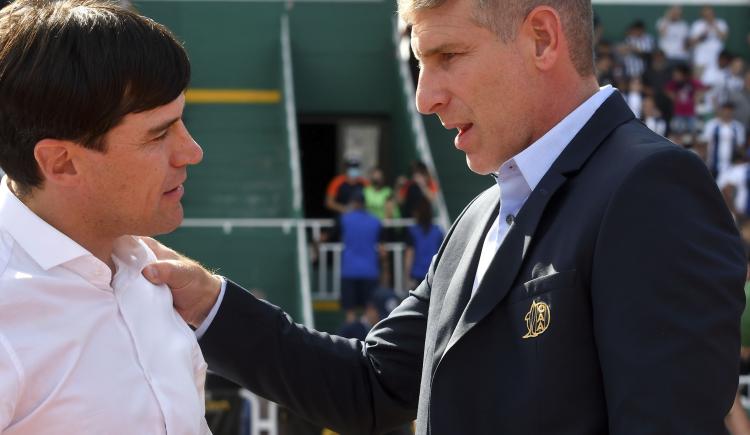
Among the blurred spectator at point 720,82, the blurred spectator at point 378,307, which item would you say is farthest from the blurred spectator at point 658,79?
the blurred spectator at point 378,307

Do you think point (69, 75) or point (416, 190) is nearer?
point (69, 75)

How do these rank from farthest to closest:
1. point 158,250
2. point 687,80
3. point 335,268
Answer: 1. point 687,80
2. point 335,268
3. point 158,250

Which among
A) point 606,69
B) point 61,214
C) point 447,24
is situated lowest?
point 606,69

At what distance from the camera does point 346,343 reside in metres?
3.11

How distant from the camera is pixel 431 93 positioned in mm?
2648

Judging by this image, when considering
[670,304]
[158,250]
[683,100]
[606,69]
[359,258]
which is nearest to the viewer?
[670,304]

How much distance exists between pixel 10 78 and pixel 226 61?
17.1m

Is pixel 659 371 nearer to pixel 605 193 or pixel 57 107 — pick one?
pixel 605 193

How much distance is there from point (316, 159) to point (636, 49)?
6193 millimetres

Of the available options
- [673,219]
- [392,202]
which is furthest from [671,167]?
[392,202]

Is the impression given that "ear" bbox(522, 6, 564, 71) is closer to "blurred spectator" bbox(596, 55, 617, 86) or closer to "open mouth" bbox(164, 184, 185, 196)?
"open mouth" bbox(164, 184, 185, 196)

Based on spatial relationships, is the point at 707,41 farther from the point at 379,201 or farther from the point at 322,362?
the point at 322,362

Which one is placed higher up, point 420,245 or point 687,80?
point 687,80

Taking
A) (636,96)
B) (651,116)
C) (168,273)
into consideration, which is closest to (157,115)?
(168,273)
